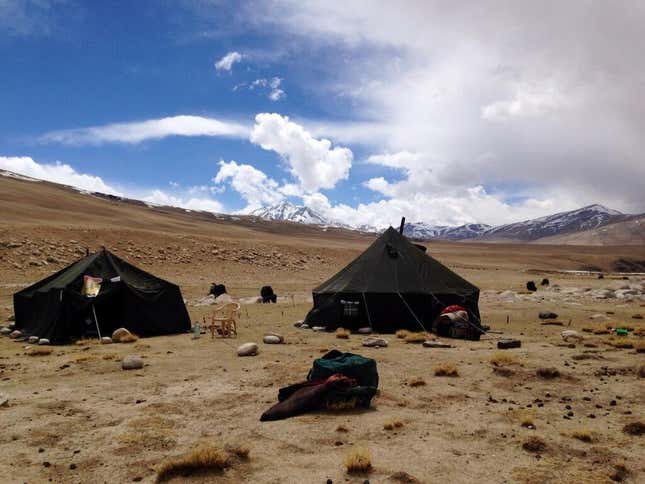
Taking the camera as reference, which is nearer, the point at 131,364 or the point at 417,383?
the point at 417,383

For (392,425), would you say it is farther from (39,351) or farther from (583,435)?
(39,351)

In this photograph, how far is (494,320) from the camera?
2453 cm

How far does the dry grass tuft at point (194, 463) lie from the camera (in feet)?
22.0

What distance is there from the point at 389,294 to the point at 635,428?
12.6 m

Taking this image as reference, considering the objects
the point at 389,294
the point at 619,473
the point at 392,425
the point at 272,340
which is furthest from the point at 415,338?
the point at 619,473

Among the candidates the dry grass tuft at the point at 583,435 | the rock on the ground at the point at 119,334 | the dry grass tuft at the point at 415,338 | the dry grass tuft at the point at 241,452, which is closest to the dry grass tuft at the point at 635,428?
the dry grass tuft at the point at 583,435

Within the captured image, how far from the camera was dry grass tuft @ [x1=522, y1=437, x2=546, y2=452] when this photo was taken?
24.8 ft

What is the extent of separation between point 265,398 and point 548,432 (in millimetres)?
5339

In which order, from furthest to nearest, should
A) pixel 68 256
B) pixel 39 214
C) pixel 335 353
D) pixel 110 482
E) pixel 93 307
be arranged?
pixel 39 214 < pixel 68 256 < pixel 93 307 < pixel 335 353 < pixel 110 482

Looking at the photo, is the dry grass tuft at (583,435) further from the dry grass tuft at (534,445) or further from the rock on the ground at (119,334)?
the rock on the ground at (119,334)

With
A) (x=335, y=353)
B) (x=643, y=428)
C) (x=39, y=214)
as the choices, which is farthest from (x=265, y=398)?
(x=39, y=214)

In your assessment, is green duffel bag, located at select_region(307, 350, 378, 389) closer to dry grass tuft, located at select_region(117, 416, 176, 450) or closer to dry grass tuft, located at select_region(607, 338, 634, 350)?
dry grass tuft, located at select_region(117, 416, 176, 450)

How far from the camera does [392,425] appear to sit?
336 inches

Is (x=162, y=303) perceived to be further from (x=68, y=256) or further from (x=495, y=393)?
(x=68, y=256)
